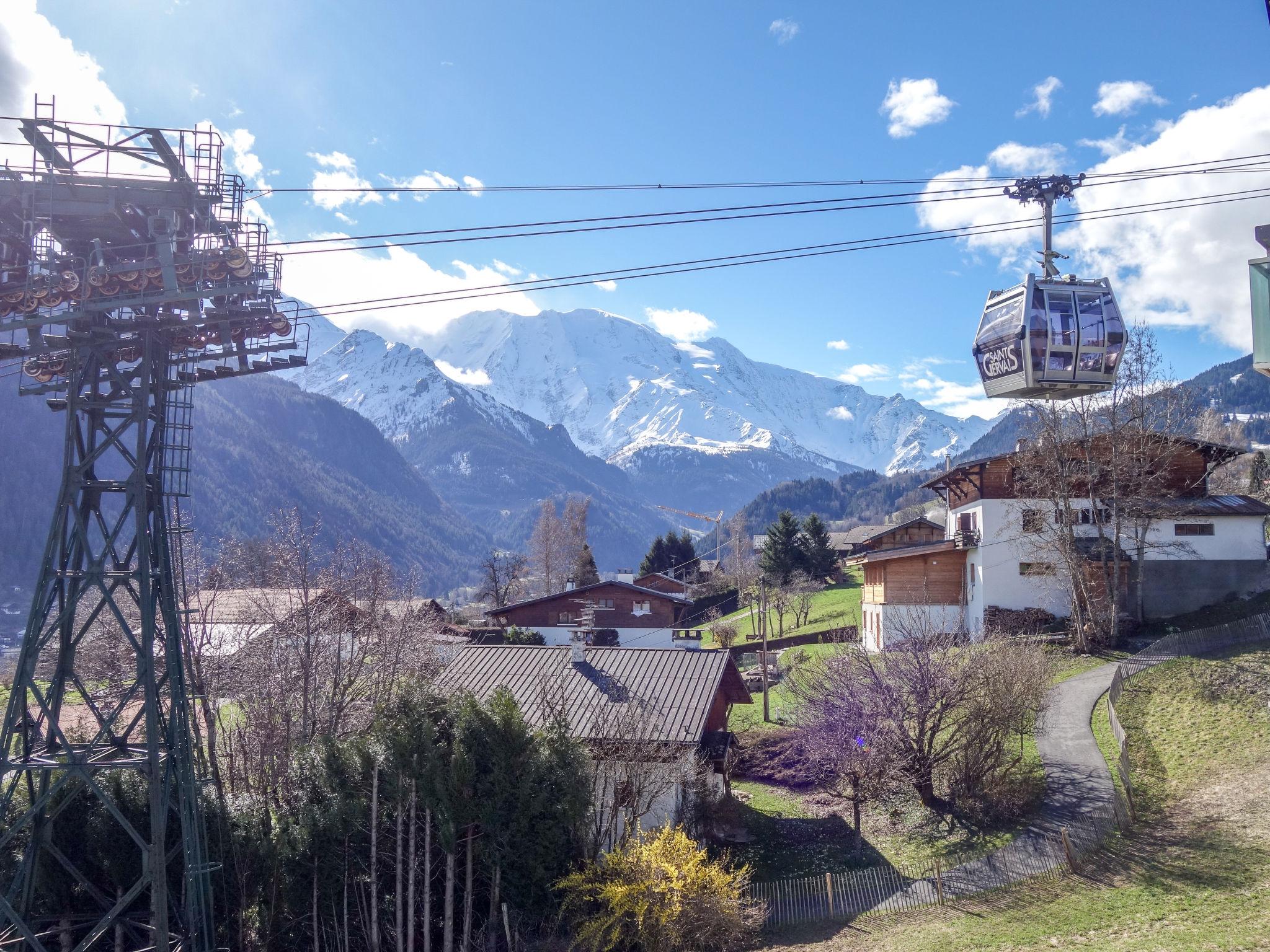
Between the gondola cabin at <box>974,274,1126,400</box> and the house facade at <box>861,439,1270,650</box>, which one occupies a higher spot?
the gondola cabin at <box>974,274,1126,400</box>

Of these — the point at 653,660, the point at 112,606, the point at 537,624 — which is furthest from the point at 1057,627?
the point at 112,606

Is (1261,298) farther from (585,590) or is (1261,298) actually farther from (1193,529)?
(585,590)

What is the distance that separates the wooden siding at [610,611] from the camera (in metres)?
59.1

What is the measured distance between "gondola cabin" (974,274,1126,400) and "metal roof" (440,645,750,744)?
12.5 meters

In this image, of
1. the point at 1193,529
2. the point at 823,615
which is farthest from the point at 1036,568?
the point at 823,615

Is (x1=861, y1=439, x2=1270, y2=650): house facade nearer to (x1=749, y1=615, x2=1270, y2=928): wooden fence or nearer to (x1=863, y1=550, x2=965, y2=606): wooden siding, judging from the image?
(x1=863, y1=550, x2=965, y2=606): wooden siding

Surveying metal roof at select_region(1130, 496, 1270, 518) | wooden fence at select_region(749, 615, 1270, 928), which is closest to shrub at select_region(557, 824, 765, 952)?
wooden fence at select_region(749, 615, 1270, 928)

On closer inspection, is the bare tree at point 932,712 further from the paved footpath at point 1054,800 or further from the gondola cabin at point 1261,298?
the gondola cabin at point 1261,298

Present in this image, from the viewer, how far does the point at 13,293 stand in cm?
1579

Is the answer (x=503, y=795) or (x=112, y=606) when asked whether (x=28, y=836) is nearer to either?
(x=112, y=606)

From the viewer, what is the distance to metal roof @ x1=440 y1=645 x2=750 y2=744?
950 inches

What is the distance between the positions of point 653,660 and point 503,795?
990 cm

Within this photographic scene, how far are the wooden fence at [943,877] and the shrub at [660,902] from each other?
260 cm

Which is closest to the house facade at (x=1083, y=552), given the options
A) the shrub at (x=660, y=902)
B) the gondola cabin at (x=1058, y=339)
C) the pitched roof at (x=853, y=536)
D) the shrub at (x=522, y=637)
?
the shrub at (x=660, y=902)
